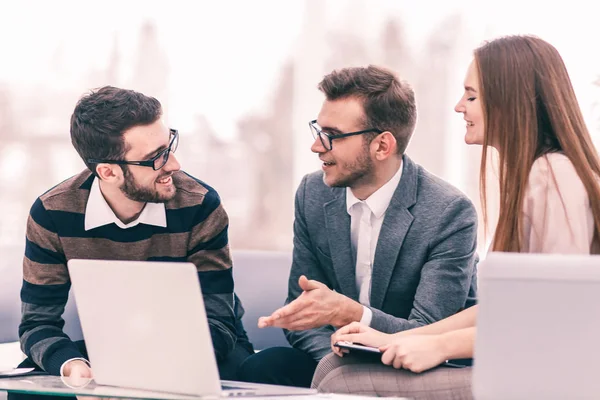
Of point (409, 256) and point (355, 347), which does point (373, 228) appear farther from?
point (355, 347)

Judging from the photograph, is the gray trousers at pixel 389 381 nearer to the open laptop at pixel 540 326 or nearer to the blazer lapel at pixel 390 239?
the open laptop at pixel 540 326

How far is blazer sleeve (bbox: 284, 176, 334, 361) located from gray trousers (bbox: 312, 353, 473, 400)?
61 cm

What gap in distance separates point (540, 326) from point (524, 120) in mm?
822

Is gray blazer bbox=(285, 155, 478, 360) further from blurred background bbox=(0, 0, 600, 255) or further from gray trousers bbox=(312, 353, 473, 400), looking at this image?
blurred background bbox=(0, 0, 600, 255)

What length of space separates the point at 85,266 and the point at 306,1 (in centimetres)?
351

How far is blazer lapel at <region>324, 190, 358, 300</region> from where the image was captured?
8.84ft

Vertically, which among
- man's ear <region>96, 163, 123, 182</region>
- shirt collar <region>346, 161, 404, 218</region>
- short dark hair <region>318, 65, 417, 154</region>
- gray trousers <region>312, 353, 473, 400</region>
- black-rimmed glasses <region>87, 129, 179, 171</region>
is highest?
short dark hair <region>318, 65, 417, 154</region>

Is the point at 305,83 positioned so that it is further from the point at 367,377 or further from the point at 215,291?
the point at 367,377

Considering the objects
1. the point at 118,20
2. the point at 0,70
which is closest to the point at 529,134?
the point at 118,20

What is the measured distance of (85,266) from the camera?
1.79 meters

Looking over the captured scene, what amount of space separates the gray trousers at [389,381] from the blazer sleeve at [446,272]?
0.44 metres

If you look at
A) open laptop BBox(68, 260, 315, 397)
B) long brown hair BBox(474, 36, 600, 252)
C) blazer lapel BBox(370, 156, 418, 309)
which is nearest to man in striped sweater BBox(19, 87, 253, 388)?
blazer lapel BBox(370, 156, 418, 309)

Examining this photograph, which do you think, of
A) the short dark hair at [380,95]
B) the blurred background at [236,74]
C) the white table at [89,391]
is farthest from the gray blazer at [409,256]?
the blurred background at [236,74]

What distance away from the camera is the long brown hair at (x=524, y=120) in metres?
2.08
